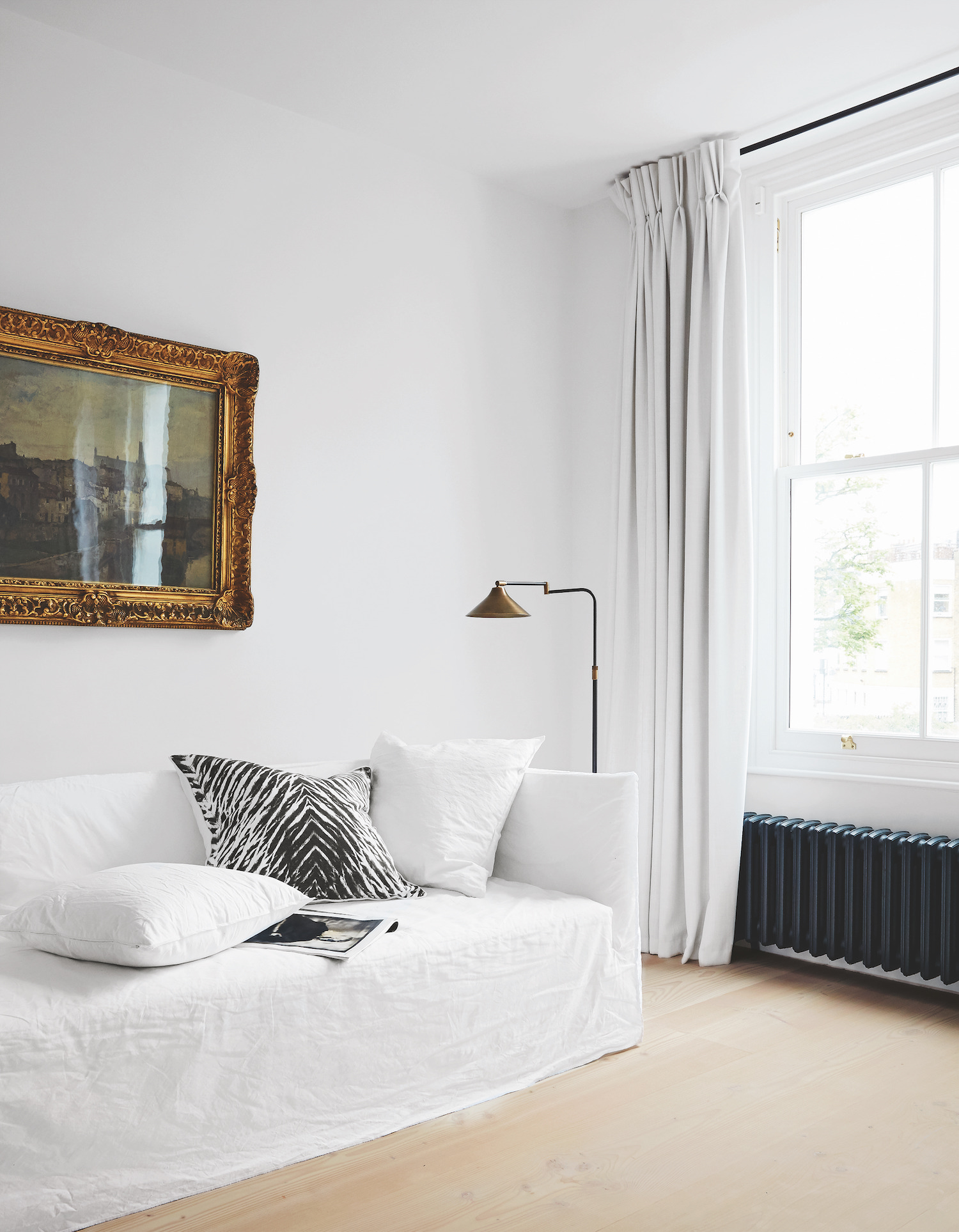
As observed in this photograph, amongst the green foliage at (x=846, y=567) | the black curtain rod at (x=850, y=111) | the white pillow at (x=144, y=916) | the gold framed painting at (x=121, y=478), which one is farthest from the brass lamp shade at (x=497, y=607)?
the black curtain rod at (x=850, y=111)

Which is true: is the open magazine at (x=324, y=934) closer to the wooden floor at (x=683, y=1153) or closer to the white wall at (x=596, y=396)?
the wooden floor at (x=683, y=1153)

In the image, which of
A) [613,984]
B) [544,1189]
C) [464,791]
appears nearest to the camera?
[544,1189]

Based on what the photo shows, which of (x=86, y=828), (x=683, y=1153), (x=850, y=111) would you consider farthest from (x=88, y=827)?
(x=850, y=111)

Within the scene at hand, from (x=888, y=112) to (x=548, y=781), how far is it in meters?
2.38

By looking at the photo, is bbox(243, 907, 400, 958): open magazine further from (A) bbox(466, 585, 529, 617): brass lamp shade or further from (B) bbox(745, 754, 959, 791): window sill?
(B) bbox(745, 754, 959, 791): window sill

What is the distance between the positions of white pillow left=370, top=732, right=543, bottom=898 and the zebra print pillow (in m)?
0.08


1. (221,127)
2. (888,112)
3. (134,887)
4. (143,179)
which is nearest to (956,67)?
(888,112)

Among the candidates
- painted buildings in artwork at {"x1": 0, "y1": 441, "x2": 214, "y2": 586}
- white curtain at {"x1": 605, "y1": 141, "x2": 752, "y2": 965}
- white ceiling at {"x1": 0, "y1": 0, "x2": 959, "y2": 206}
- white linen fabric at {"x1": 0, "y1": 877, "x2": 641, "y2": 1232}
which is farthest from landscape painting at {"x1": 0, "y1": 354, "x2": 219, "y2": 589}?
white curtain at {"x1": 605, "y1": 141, "x2": 752, "y2": 965}

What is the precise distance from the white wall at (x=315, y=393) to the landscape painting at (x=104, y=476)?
18 cm

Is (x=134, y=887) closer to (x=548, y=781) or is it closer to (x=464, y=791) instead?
(x=464, y=791)

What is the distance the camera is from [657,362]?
3.74 meters

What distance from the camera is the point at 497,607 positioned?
314cm

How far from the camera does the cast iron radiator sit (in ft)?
9.85

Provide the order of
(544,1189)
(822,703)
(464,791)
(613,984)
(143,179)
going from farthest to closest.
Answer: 1. (822,703)
2. (143,179)
3. (464,791)
4. (613,984)
5. (544,1189)
